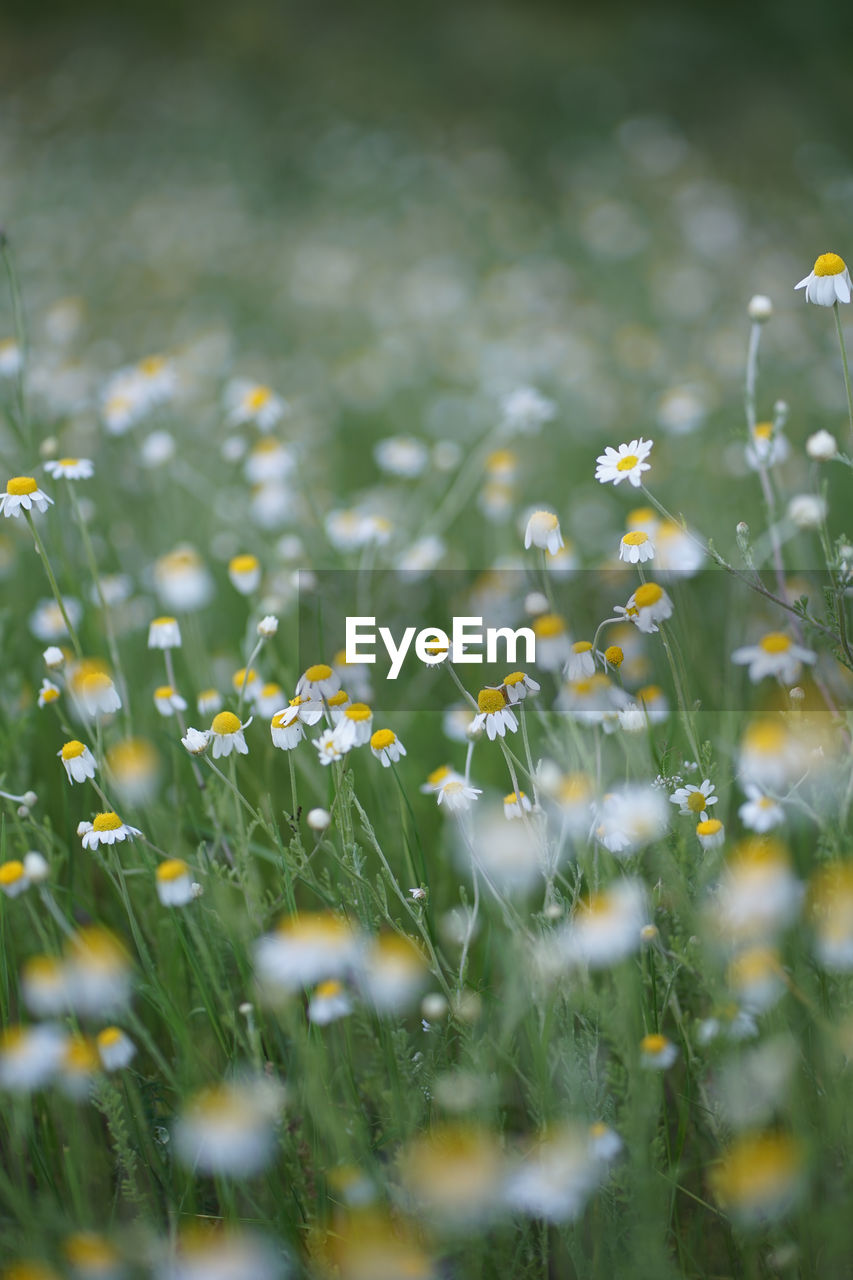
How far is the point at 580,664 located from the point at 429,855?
716mm

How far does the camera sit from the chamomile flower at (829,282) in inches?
63.9

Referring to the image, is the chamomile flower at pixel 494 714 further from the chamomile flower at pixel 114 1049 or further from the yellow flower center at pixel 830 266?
the yellow flower center at pixel 830 266

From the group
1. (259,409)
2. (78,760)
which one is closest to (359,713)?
(78,760)

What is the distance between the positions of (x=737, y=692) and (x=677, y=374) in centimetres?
251

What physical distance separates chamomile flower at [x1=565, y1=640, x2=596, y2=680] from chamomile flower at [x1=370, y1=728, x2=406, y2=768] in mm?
317

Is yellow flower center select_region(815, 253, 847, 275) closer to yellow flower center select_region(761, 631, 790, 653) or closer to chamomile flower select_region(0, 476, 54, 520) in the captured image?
yellow flower center select_region(761, 631, 790, 653)

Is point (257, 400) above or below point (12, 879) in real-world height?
above

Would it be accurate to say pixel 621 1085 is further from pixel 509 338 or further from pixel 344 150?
pixel 344 150

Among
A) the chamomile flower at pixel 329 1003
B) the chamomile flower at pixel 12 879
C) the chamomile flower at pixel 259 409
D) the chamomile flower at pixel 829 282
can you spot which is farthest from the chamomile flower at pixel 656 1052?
the chamomile flower at pixel 259 409

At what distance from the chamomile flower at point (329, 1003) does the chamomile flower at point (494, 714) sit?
0.46m

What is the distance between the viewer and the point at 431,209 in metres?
7.21

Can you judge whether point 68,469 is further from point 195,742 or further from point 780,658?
point 780,658

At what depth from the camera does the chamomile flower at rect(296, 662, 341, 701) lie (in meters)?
1.66

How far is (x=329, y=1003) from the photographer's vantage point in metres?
1.38
